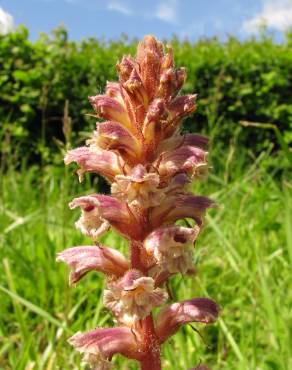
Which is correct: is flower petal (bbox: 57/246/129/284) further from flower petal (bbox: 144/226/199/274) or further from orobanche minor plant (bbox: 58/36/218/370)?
flower petal (bbox: 144/226/199/274)

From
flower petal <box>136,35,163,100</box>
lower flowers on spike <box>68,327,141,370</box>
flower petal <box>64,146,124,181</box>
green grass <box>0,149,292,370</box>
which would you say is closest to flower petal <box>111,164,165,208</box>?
flower petal <box>64,146,124,181</box>

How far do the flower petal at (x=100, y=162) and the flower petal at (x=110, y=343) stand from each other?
0.46 metres

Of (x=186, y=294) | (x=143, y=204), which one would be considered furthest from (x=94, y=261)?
(x=186, y=294)

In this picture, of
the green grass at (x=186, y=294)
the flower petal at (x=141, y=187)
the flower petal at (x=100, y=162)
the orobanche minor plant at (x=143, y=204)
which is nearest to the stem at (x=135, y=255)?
the orobanche minor plant at (x=143, y=204)

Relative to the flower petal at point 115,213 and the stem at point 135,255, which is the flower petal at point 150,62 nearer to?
the flower petal at point 115,213

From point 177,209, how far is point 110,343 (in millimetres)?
424

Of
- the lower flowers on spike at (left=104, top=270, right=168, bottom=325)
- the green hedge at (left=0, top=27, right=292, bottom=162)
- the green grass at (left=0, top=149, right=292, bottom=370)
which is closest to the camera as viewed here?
the lower flowers on spike at (left=104, top=270, right=168, bottom=325)

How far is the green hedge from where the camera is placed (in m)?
9.95

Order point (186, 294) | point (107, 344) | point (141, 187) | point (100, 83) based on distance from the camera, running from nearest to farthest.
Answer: point (141, 187), point (107, 344), point (186, 294), point (100, 83)

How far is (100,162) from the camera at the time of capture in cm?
178

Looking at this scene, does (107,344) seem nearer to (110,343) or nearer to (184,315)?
(110,343)

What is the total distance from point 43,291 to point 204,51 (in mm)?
8486

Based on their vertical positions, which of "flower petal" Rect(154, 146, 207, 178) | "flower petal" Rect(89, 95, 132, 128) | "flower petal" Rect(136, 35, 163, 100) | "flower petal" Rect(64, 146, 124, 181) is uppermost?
"flower petal" Rect(136, 35, 163, 100)

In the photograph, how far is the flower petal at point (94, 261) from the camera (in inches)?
68.4
